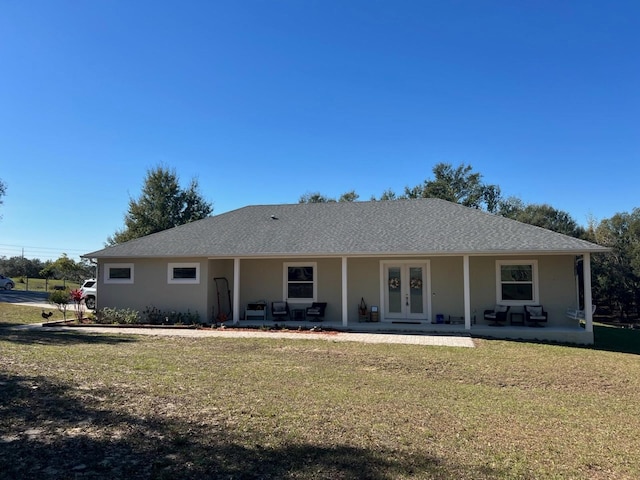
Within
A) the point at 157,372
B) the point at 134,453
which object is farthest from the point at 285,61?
the point at 134,453

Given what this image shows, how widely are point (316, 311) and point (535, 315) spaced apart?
737cm

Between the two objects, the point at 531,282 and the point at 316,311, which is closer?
the point at 531,282

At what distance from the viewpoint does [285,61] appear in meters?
14.9

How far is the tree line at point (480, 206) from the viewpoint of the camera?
29.7 m

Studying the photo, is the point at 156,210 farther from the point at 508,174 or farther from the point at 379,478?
the point at 379,478

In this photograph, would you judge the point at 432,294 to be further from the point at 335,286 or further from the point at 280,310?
the point at 280,310

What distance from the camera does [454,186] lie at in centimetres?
4084

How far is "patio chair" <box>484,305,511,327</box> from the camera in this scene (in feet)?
46.4

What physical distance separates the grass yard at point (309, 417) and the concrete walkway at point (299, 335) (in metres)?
2.58

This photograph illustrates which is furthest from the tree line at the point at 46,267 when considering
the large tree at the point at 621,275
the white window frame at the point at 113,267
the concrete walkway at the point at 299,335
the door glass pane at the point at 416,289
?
the large tree at the point at 621,275

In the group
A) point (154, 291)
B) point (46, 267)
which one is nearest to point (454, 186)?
point (154, 291)

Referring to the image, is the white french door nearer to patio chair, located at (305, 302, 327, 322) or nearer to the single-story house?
the single-story house

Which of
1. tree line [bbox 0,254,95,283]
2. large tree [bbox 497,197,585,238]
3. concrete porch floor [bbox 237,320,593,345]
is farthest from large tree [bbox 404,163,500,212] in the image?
tree line [bbox 0,254,95,283]

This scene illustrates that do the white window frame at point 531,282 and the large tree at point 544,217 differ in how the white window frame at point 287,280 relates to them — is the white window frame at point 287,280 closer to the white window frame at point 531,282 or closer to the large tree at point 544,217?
the white window frame at point 531,282
